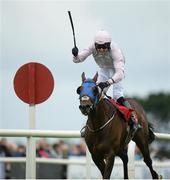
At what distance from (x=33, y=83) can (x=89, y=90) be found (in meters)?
1.51

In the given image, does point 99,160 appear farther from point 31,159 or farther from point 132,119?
point 132,119

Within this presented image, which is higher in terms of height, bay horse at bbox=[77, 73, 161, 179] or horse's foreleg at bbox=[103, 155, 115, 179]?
bay horse at bbox=[77, 73, 161, 179]

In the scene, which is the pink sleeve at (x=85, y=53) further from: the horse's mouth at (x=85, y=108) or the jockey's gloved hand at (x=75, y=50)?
the horse's mouth at (x=85, y=108)

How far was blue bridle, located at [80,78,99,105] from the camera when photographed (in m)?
11.0

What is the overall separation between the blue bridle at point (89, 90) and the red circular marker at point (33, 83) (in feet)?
3.97

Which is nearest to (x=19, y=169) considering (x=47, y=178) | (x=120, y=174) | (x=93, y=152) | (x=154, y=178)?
(x=47, y=178)

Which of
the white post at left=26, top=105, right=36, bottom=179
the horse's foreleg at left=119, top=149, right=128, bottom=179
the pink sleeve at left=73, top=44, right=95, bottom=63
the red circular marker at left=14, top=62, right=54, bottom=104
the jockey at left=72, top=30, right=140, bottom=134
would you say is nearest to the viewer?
the white post at left=26, top=105, right=36, bottom=179

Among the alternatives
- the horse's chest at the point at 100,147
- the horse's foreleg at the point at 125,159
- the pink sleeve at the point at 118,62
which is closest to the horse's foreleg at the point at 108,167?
the horse's chest at the point at 100,147

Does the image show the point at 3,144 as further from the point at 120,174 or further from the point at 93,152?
the point at 93,152

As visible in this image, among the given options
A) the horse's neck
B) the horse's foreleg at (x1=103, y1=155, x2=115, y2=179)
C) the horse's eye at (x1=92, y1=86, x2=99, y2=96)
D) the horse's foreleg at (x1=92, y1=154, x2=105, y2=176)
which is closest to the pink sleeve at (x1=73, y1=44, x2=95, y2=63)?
the horse's neck

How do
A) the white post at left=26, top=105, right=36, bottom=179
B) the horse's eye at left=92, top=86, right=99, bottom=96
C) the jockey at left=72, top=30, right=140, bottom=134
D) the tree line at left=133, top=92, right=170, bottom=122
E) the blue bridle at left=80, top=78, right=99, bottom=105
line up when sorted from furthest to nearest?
the tree line at left=133, top=92, right=170, bottom=122 → the jockey at left=72, top=30, right=140, bottom=134 → the white post at left=26, top=105, right=36, bottom=179 → the horse's eye at left=92, top=86, right=99, bottom=96 → the blue bridle at left=80, top=78, right=99, bottom=105

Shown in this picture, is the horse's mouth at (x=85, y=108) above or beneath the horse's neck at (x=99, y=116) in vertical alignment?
above

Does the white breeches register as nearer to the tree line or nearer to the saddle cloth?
the saddle cloth

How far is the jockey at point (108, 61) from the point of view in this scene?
38.8 ft
